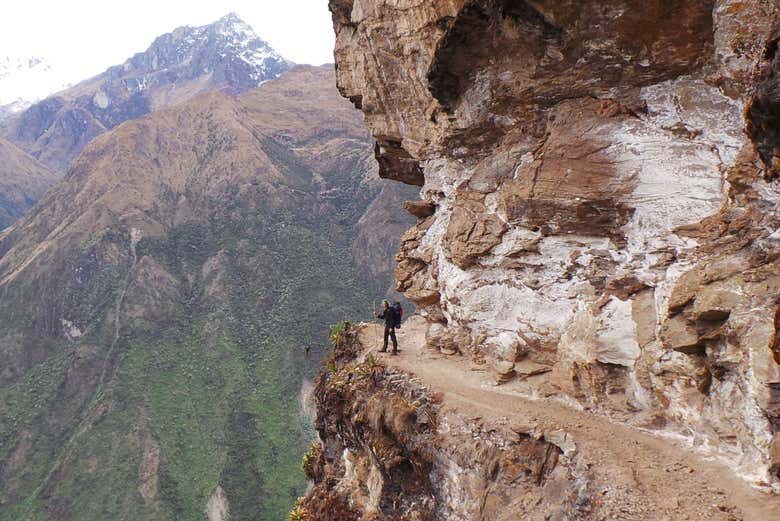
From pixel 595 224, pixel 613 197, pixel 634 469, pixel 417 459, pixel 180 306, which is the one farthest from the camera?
pixel 180 306

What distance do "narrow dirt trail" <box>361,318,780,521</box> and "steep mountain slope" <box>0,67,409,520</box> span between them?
7227 cm

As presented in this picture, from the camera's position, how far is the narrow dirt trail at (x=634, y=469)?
9.98 m

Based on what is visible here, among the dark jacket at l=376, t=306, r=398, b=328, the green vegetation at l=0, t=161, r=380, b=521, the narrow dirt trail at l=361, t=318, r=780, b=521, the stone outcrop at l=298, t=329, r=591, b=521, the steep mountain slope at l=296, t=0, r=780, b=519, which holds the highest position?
the steep mountain slope at l=296, t=0, r=780, b=519

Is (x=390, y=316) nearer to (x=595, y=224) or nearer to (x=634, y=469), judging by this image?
(x=595, y=224)

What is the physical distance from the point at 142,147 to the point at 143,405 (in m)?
84.2

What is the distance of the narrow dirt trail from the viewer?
32.7ft

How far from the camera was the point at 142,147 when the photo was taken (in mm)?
150625

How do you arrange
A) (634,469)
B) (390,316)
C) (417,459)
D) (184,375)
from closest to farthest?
(634,469)
(417,459)
(390,316)
(184,375)

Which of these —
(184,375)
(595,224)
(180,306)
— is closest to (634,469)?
(595,224)

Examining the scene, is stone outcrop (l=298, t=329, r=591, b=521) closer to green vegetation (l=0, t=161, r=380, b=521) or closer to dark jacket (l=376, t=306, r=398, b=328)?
dark jacket (l=376, t=306, r=398, b=328)

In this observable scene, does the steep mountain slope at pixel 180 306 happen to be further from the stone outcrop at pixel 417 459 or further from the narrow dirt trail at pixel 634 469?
the narrow dirt trail at pixel 634 469

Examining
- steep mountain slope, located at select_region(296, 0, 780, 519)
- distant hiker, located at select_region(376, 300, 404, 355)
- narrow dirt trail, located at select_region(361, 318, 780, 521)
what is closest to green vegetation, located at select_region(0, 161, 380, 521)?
distant hiker, located at select_region(376, 300, 404, 355)

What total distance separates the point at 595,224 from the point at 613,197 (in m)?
0.81

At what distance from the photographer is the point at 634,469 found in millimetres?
11281
